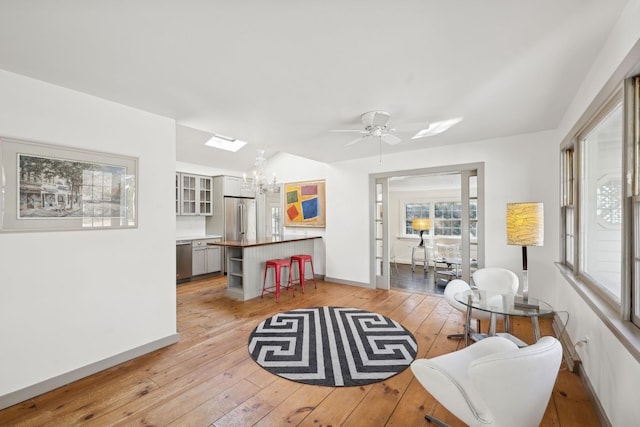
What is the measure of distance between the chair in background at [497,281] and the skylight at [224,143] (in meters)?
4.94

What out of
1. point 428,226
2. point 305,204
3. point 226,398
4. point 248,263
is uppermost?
point 305,204

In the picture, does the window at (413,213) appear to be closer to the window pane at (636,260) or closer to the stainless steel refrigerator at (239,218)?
the stainless steel refrigerator at (239,218)

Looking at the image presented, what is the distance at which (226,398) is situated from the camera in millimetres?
2115

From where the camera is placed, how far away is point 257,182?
460 cm

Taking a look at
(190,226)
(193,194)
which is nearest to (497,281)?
(193,194)

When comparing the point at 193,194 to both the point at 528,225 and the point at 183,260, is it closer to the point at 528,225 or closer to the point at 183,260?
the point at 183,260

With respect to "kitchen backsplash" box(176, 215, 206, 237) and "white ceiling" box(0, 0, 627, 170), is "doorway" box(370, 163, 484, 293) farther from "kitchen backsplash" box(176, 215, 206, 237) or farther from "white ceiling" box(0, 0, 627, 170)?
"kitchen backsplash" box(176, 215, 206, 237)

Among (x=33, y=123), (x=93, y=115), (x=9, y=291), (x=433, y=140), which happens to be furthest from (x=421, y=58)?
(x=9, y=291)

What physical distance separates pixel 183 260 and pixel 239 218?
1600mm

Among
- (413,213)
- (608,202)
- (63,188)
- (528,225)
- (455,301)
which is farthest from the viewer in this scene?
(413,213)

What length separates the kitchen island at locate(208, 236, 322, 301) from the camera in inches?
177

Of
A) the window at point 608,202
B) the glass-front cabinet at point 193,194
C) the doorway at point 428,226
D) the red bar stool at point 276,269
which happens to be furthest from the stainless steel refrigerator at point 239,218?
the window at point 608,202

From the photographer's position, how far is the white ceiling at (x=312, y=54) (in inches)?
58.3

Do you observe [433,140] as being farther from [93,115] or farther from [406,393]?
[93,115]
